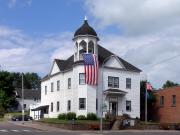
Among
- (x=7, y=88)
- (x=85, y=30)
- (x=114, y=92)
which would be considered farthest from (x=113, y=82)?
(x=7, y=88)

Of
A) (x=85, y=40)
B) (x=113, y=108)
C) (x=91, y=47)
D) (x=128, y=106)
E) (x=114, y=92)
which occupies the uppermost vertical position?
(x=85, y=40)

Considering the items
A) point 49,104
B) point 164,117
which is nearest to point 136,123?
point 164,117

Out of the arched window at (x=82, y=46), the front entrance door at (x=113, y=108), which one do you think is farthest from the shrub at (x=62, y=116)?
the arched window at (x=82, y=46)

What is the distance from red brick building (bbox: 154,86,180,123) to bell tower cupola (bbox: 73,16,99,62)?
13939 millimetres

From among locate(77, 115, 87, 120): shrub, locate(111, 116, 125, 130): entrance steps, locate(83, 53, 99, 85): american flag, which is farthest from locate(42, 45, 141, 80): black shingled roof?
locate(111, 116, 125, 130): entrance steps

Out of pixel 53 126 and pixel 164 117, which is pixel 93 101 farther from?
pixel 164 117

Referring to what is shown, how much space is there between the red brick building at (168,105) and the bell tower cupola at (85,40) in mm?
13939

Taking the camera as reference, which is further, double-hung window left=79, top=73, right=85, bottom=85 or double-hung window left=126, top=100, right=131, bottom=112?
double-hung window left=126, top=100, right=131, bottom=112

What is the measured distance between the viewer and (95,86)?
6094 cm

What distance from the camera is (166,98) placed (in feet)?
222

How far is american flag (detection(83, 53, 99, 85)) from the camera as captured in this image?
5400 cm

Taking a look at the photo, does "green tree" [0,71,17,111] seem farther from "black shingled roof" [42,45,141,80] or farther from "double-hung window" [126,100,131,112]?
"double-hung window" [126,100,131,112]

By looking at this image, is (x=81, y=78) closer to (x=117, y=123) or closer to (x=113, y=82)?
(x=113, y=82)

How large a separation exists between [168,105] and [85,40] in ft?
56.2
